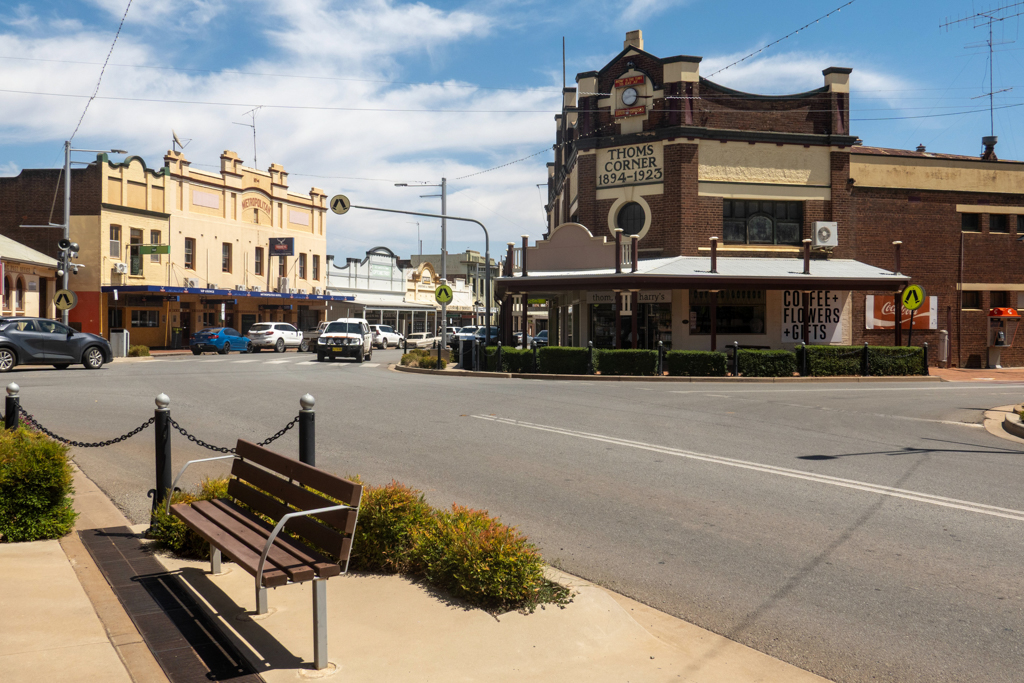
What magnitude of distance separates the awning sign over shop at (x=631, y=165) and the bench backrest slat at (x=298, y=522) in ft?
81.4

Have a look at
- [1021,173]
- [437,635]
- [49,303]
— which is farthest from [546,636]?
[49,303]

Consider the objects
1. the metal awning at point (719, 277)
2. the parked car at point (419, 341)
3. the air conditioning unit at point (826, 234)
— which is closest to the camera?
the metal awning at point (719, 277)

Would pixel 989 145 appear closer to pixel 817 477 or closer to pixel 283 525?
pixel 817 477

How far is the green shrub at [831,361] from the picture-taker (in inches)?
909

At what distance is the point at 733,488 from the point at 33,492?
20.4ft

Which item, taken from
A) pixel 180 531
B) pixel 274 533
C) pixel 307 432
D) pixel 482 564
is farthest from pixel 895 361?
pixel 274 533

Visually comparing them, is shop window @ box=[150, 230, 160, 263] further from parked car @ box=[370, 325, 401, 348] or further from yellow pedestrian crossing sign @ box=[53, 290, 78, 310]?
parked car @ box=[370, 325, 401, 348]

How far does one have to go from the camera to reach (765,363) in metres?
22.8

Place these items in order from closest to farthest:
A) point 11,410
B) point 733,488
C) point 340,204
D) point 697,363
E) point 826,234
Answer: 1. point 11,410
2. point 733,488
3. point 697,363
4. point 340,204
5. point 826,234

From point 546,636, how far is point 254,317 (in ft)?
154

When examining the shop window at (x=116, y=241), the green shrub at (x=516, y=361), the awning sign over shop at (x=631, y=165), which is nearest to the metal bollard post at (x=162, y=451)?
the green shrub at (x=516, y=361)

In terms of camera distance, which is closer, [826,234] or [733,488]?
[733,488]

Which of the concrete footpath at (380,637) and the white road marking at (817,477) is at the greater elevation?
the white road marking at (817,477)

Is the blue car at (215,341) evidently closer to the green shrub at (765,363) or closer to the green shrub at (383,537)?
the green shrub at (765,363)
